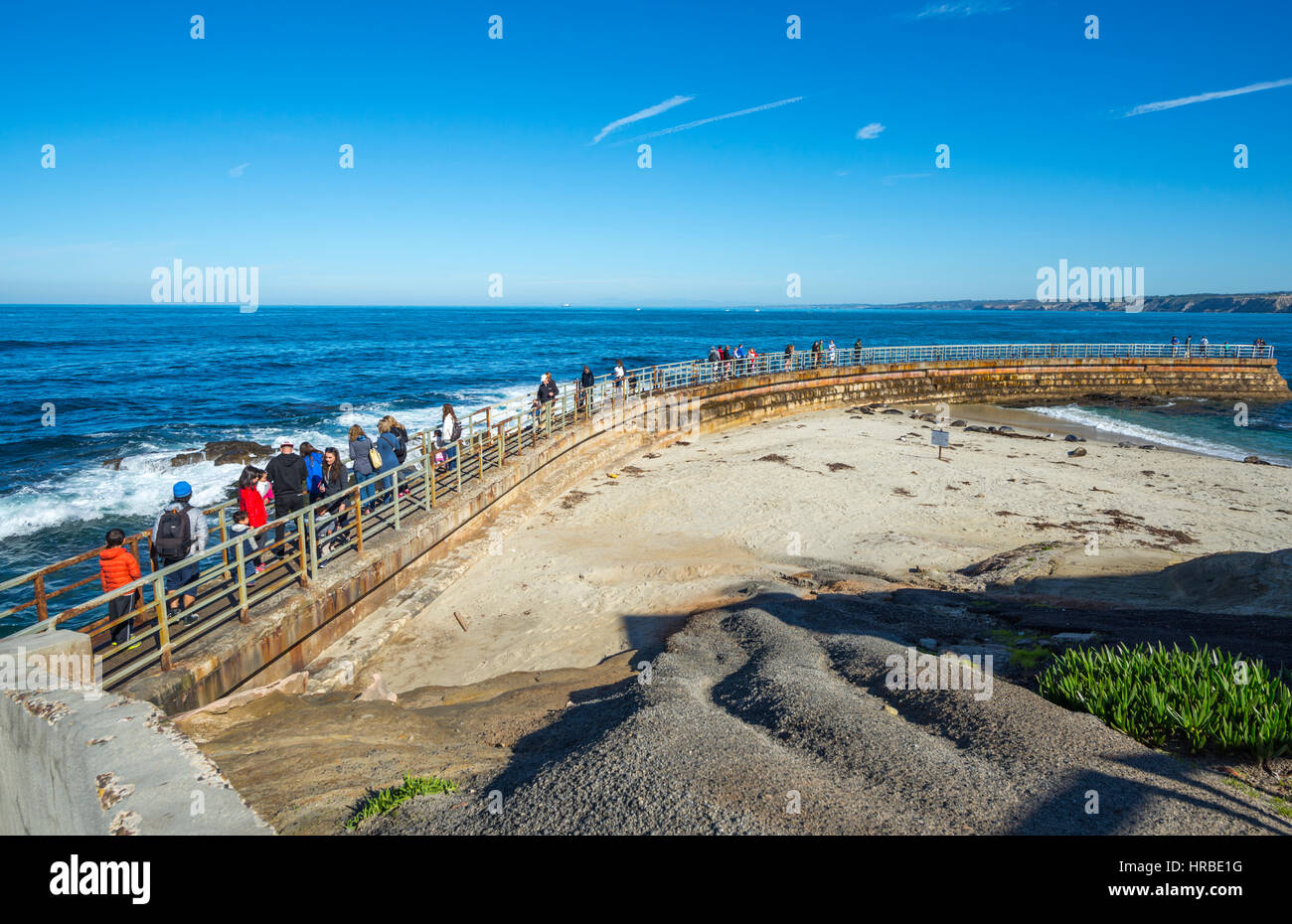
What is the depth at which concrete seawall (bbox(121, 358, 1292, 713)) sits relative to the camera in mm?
6969

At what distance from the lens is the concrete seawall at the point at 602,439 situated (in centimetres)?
697

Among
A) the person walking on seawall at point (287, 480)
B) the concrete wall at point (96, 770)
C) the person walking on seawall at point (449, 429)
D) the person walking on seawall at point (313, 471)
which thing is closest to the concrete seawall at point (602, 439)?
the concrete wall at point (96, 770)

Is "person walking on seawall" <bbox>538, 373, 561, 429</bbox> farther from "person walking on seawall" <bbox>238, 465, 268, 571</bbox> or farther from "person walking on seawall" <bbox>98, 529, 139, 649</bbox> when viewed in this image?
"person walking on seawall" <bbox>98, 529, 139, 649</bbox>

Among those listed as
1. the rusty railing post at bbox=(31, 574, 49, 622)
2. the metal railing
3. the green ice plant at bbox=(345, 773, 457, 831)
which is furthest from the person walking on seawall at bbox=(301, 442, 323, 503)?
the green ice plant at bbox=(345, 773, 457, 831)

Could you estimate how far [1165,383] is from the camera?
43062 mm

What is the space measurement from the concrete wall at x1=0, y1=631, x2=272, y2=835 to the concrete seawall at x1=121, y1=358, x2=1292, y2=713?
2.89ft

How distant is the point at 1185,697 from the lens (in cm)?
530

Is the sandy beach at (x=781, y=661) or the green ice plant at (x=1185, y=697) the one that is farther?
the green ice plant at (x=1185, y=697)

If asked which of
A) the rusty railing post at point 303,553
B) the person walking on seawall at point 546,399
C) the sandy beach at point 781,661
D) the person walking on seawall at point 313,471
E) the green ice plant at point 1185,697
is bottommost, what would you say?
the sandy beach at point 781,661

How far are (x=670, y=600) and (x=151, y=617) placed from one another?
6695 millimetres

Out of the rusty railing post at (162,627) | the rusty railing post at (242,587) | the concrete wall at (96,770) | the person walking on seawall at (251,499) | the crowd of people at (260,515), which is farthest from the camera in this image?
the person walking on seawall at (251,499)

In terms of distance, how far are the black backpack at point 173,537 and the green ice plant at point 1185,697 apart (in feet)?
29.0

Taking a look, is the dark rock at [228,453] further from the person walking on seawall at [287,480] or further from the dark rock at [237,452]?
the person walking on seawall at [287,480]

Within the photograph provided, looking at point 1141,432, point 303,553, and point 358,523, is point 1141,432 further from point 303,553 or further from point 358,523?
point 303,553
